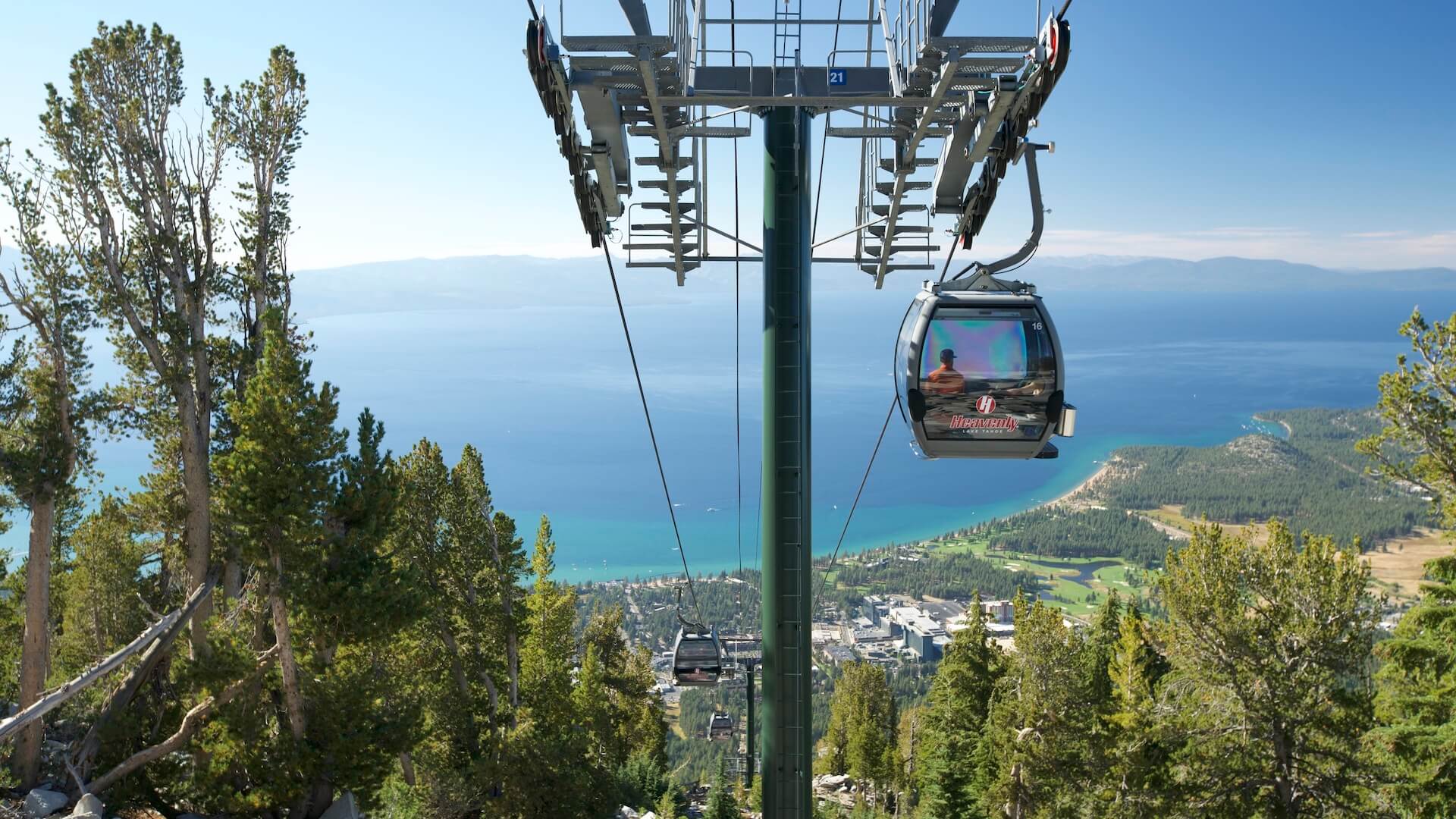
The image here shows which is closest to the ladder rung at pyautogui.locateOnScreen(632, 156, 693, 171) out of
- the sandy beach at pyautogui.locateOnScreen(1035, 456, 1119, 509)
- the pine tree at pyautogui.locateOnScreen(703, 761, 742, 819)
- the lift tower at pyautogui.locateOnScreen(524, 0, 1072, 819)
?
the lift tower at pyautogui.locateOnScreen(524, 0, 1072, 819)

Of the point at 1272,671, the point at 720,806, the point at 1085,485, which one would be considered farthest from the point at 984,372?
the point at 1085,485

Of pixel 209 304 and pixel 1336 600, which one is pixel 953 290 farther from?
pixel 209 304

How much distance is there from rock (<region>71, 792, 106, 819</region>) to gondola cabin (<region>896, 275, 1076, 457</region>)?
33.4 feet

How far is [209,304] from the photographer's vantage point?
530 inches

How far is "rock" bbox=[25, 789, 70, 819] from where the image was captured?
10.1m

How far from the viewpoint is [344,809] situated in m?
10.8

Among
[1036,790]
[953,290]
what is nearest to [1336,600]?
[1036,790]

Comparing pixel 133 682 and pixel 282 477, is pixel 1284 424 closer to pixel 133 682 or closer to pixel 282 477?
pixel 282 477

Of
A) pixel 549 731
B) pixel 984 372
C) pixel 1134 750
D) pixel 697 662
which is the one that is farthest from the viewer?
pixel 549 731

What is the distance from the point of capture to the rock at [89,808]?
9.69 m

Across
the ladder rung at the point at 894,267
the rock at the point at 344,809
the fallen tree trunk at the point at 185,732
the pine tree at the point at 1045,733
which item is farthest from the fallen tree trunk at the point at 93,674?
the pine tree at the point at 1045,733

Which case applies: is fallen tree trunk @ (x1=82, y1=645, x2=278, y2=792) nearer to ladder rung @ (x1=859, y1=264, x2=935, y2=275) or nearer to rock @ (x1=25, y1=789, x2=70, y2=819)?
rock @ (x1=25, y1=789, x2=70, y2=819)

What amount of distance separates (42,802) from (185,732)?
154cm

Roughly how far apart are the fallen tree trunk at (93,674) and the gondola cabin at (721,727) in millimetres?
7767
